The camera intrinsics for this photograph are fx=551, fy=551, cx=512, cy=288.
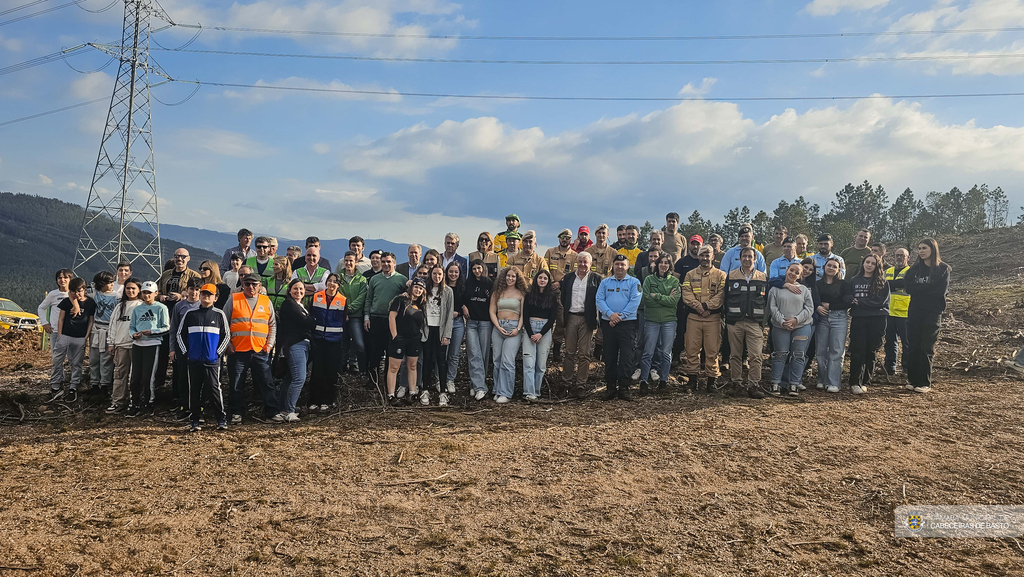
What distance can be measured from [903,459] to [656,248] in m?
4.66

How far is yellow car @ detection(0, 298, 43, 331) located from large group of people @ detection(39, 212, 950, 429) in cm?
1504

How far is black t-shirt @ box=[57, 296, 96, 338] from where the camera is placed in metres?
8.21

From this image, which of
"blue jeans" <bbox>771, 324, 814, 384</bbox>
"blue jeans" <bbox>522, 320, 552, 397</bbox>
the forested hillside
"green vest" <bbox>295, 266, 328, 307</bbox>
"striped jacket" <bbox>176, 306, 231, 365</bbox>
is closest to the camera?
"striped jacket" <bbox>176, 306, 231, 365</bbox>

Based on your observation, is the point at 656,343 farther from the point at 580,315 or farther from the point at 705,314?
the point at 580,315

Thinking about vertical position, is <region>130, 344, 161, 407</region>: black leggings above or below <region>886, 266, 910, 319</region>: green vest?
below

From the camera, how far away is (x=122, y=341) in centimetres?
766

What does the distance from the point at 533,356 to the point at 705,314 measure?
2.73m

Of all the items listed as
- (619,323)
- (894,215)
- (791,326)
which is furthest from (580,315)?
(894,215)

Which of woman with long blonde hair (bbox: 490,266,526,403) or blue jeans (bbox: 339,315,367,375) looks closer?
woman with long blonde hair (bbox: 490,266,526,403)

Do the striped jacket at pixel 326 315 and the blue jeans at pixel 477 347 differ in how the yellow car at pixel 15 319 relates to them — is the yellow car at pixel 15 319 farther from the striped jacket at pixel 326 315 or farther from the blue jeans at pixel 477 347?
the blue jeans at pixel 477 347

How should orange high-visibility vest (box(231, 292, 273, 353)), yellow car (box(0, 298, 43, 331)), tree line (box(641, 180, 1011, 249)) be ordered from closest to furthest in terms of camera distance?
1. orange high-visibility vest (box(231, 292, 273, 353))
2. yellow car (box(0, 298, 43, 331))
3. tree line (box(641, 180, 1011, 249))

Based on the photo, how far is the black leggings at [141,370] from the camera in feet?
24.8

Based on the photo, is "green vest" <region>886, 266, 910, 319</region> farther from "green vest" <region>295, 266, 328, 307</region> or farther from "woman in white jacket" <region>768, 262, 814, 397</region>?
"green vest" <region>295, 266, 328, 307</region>

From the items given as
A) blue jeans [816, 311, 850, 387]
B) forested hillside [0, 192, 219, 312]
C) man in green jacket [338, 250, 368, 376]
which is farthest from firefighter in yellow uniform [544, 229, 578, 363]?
forested hillside [0, 192, 219, 312]
